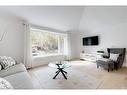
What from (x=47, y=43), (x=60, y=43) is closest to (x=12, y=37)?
(x=47, y=43)

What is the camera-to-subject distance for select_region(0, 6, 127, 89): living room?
277cm

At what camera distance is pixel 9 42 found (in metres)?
3.74

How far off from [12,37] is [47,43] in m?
1.99

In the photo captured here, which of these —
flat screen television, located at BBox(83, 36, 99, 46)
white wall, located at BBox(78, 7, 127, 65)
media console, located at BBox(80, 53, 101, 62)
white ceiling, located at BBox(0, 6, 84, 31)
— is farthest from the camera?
flat screen television, located at BBox(83, 36, 99, 46)

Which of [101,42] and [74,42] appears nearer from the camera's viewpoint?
[101,42]

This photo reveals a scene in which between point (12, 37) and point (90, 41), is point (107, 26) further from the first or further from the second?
point (12, 37)

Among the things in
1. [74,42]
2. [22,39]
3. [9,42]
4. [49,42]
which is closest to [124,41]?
[74,42]

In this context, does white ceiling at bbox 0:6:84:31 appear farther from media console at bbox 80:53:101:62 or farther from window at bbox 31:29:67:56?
media console at bbox 80:53:101:62

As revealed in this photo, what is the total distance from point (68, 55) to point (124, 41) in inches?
124

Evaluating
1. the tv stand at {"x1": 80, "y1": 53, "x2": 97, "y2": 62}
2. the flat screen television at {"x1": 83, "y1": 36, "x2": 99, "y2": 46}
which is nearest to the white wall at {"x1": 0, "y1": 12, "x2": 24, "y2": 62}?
the tv stand at {"x1": 80, "y1": 53, "x2": 97, "y2": 62}

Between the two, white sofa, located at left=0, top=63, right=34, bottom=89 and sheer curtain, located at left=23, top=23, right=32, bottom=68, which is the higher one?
sheer curtain, located at left=23, top=23, right=32, bottom=68

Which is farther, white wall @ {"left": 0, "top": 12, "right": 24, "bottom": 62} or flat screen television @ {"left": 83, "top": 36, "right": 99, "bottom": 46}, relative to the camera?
flat screen television @ {"left": 83, "top": 36, "right": 99, "bottom": 46}

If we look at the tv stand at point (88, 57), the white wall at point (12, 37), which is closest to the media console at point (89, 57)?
the tv stand at point (88, 57)
